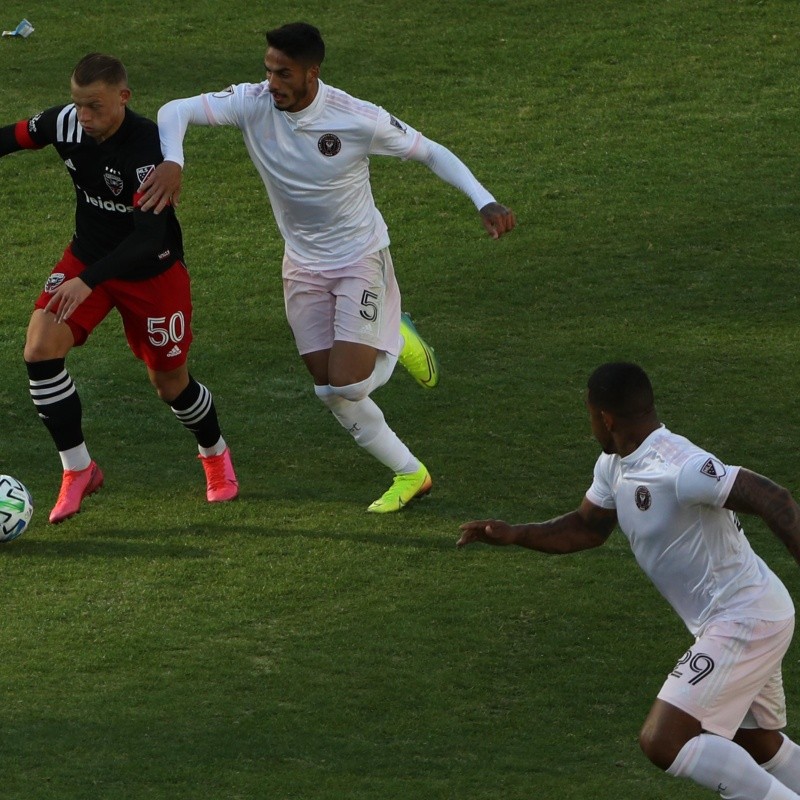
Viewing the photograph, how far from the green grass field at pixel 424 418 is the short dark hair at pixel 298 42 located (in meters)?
2.27

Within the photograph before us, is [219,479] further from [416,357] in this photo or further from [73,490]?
[416,357]

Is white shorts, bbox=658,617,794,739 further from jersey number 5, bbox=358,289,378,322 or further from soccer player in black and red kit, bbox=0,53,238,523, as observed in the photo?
soccer player in black and red kit, bbox=0,53,238,523

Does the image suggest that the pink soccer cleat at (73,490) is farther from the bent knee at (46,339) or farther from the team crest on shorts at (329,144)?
the team crest on shorts at (329,144)

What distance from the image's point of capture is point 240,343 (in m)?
10.3

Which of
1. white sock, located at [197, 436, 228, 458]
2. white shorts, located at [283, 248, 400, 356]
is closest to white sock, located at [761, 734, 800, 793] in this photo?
white shorts, located at [283, 248, 400, 356]

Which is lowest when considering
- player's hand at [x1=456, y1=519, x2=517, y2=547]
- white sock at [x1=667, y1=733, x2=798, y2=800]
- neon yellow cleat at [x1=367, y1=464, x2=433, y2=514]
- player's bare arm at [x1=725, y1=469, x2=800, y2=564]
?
neon yellow cleat at [x1=367, y1=464, x2=433, y2=514]

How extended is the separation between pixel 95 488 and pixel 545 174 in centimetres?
646

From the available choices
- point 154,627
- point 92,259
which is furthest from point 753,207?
point 154,627

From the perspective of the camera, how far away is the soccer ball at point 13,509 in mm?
7152

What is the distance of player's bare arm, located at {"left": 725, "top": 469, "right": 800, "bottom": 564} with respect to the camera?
15.3 ft

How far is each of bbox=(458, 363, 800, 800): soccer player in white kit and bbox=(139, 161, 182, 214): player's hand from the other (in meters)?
2.73

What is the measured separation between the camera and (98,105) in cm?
709

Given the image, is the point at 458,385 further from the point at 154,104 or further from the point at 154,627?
the point at 154,104

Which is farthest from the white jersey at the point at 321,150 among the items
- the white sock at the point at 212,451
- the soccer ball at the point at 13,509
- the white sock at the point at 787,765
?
the white sock at the point at 787,765
